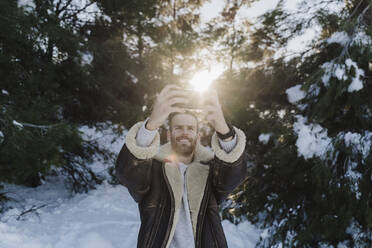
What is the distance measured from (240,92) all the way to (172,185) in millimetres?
4047

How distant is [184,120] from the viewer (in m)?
1.81

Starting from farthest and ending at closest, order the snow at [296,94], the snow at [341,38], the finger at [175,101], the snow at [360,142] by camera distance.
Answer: the snow at [296,94]
the snow at [341,38]
the snow at [360,142]
the finger at [175,101]

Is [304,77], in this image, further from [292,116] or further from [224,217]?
[224,217]

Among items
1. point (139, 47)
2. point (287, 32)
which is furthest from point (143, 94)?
point (287, 32)

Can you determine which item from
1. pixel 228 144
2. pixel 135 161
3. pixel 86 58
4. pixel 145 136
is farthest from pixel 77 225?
pixel 228 144

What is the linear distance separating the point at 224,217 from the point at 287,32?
3851 mm

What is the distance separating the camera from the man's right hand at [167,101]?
4.49 feet

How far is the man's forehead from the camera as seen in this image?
1812mm

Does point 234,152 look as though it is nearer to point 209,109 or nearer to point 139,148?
point 209,109

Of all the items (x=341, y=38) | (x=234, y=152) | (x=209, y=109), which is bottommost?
(x=234, y=152)

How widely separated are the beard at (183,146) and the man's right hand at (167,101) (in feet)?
1.56

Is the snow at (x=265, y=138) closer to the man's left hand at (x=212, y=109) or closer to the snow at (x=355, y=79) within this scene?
the snow at (x=355, y=79)

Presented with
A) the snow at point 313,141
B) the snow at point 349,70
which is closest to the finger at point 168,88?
the snow at point 313,141

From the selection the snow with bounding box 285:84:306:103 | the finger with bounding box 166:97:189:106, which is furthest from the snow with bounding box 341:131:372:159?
the finger with bounding box 166:97:189:106
